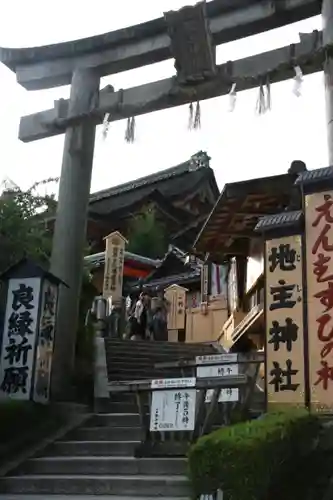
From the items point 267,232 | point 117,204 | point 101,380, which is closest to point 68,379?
point 101,380

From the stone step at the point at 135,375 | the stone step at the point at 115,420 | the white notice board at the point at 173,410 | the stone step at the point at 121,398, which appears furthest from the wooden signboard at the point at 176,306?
the white notice board at the point at 173,410

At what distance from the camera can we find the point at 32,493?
7539mm

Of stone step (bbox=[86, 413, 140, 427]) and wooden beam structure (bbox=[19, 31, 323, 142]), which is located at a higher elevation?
wooden beam structure (bbox=[19, 31, 323, 142])

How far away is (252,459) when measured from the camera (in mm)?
5395

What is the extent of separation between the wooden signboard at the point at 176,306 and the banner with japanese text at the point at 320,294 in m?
16.8

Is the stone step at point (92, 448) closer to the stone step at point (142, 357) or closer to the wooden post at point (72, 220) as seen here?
the wooden post at point (72, 220)

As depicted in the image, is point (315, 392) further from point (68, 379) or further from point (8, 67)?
point (8, 67)

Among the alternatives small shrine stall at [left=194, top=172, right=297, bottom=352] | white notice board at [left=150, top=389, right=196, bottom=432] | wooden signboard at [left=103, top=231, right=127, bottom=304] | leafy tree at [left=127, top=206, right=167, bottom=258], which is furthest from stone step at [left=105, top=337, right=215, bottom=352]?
leafy tree at [left=127, top=206, right=167, bottom=258]

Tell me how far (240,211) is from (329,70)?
3024 mm

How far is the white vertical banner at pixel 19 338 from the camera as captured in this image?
9930 millimetres

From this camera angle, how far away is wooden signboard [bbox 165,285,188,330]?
24125mm

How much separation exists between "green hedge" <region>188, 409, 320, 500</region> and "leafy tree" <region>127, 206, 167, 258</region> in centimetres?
2651

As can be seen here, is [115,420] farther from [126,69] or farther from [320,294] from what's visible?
[126,69]

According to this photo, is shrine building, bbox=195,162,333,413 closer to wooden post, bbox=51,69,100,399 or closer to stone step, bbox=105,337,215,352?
wooden post, bbox=51,69,100,399
